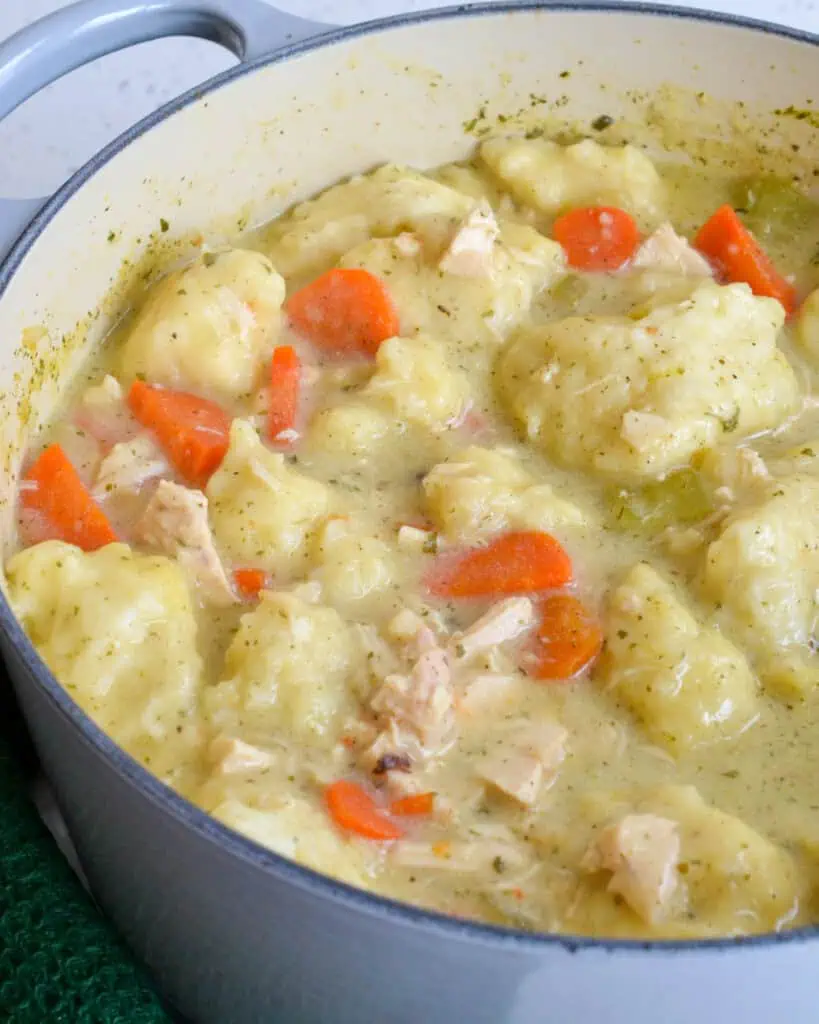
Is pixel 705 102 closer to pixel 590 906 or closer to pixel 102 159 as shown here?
pixel 102 159

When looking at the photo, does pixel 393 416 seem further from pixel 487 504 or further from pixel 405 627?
pixel 405 627

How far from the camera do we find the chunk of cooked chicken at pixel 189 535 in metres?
1.79

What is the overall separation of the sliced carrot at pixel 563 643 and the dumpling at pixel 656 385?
10.9 inches

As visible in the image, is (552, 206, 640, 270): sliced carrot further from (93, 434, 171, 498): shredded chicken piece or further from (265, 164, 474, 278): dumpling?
(93, 434, 171, 498): shredded chicken piece

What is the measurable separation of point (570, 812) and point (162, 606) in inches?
21.1

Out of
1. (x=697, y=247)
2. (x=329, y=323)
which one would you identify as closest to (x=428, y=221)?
(x=329, y=323)

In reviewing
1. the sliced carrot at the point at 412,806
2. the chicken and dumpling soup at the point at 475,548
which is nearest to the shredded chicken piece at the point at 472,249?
the chicken and dumpling soup at the point at 475,548

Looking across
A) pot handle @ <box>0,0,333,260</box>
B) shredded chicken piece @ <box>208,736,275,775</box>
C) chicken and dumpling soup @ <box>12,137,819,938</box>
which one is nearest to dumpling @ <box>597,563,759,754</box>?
chicken and dumpling soup @ <box>12,137,819,938</box>

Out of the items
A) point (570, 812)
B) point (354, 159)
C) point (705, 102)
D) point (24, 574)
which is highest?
point (705, 102)

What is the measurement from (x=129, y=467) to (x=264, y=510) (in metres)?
0.23

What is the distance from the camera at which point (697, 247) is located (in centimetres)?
235

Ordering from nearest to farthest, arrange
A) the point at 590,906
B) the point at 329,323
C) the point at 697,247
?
the point at 590,906 < the point at 329,323 < the point at 697,247

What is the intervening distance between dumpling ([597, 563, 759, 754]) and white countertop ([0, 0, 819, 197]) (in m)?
1.58

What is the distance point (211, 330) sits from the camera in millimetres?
2055
